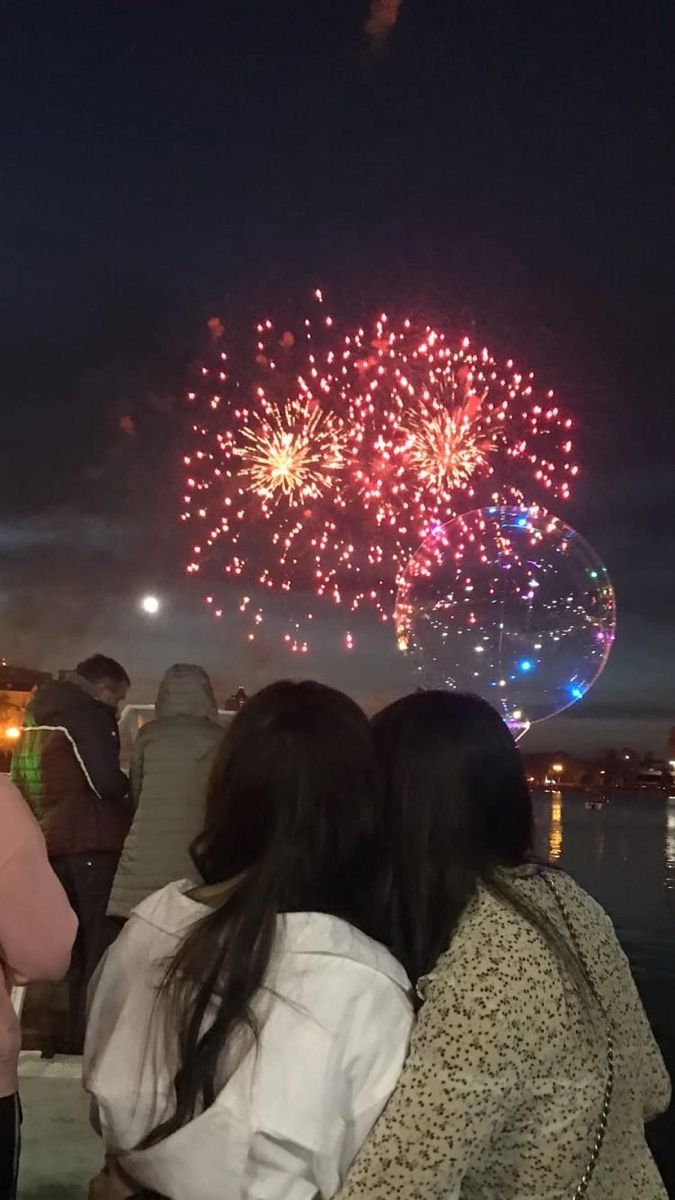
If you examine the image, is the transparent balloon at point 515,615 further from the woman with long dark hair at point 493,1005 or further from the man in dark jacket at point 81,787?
the woman with long dark hair at point 493,1005

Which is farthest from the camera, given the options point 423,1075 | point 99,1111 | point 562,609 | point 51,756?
point 562,609

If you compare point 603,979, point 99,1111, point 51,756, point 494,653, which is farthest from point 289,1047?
point 494,653

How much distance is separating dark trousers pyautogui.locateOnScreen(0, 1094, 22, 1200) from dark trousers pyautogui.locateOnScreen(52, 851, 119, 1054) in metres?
2.40

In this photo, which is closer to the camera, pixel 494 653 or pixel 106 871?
pixel 106 871

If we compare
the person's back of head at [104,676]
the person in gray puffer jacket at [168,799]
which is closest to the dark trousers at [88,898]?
the person in gray puffer jacket at [168,799]

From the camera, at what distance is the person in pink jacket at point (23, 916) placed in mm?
2330

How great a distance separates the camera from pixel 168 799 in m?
4.57

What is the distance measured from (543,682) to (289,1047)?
755 centimetres

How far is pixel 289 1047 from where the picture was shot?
174cm

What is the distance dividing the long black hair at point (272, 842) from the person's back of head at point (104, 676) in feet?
10.2

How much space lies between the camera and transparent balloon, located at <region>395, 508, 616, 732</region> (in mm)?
8922

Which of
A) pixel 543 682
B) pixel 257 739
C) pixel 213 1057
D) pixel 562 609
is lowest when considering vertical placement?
pixel 213 1057

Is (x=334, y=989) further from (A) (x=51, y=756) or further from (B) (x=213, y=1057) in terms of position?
(A) (x=51, y=756)

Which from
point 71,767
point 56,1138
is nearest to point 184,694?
point 71,767
